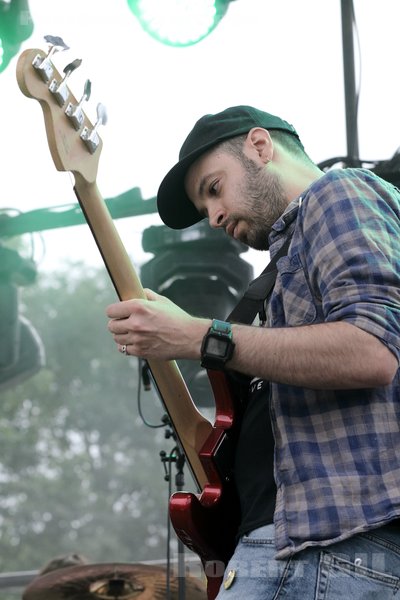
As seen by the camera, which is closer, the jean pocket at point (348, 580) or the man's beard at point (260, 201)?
the jean pocket at point (348, 580)

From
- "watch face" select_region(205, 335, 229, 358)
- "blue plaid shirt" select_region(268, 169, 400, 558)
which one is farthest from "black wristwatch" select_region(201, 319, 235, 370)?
"blue plaid shirt" select_region(268, 169, 400, 558)

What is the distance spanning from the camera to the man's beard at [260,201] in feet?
5.74

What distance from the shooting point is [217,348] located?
1.49m

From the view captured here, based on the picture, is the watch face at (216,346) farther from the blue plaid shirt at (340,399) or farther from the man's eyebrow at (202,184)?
the man's eyebrow at (202,184)

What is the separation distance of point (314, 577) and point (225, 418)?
15.6 inches

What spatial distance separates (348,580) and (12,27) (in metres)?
2.28

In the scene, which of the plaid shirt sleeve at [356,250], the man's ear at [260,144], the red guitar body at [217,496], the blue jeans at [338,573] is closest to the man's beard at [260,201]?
the man's ear at [260,144]

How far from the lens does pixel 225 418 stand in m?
1.72

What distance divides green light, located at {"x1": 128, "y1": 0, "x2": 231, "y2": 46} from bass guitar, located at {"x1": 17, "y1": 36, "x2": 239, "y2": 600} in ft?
4.10

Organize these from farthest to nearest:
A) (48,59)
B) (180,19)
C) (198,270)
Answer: (198,270), (180,19), (48,59)

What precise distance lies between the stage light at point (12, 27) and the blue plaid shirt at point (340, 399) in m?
1.82

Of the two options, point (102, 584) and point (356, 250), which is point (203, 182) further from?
point (102, 584)

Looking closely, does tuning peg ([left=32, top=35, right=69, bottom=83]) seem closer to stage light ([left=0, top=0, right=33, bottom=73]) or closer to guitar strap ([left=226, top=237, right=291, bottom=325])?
guitar strap ([left=226, top=237, right=291, bottom=325])

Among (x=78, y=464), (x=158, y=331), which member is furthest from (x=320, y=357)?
(x=78, y=464)
